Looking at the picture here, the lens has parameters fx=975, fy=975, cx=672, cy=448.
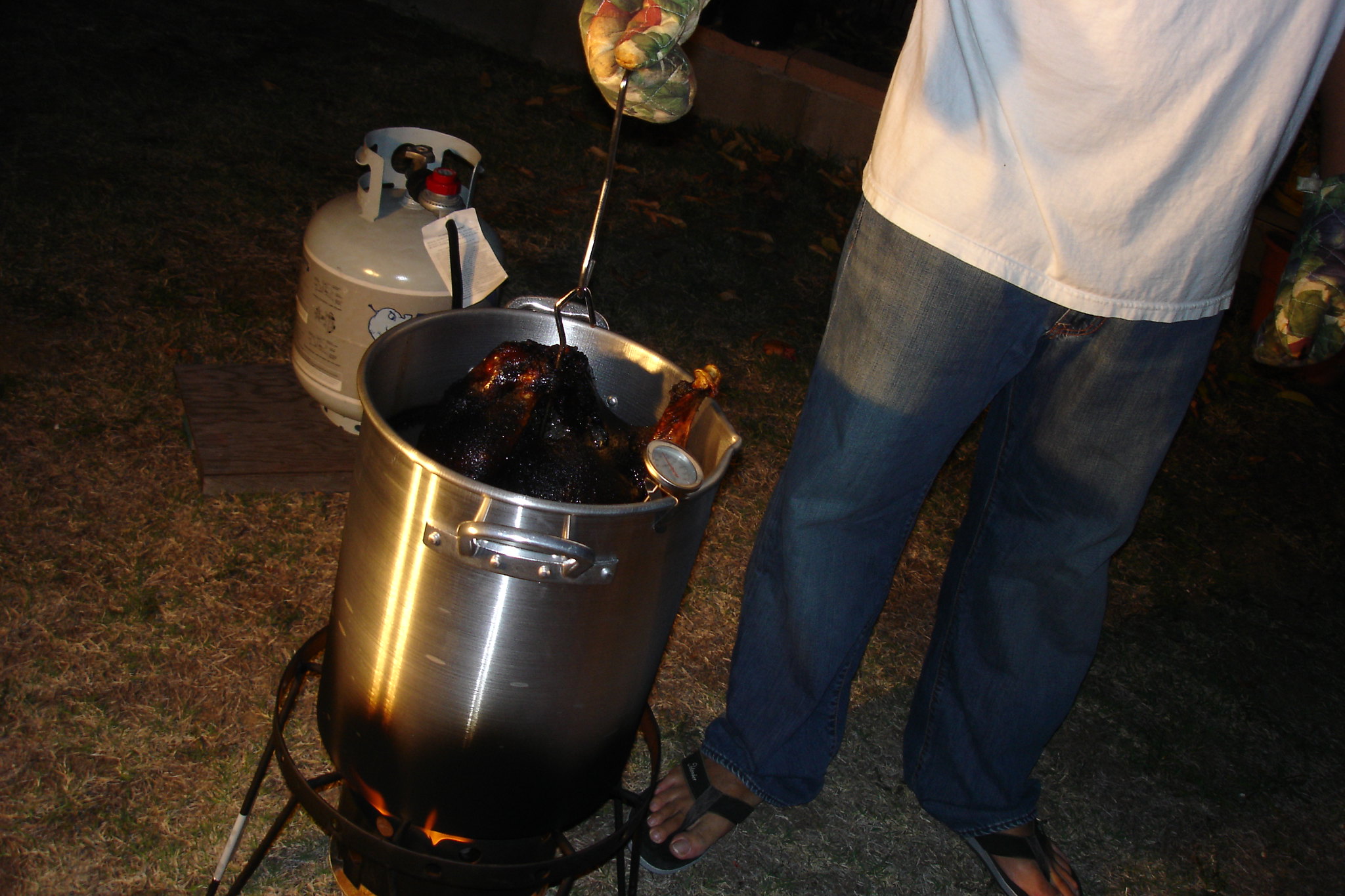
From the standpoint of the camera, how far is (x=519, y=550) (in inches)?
50.0

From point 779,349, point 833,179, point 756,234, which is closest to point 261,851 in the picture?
point 779,349

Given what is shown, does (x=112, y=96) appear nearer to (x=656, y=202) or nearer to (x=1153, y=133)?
(x=656, y=202)

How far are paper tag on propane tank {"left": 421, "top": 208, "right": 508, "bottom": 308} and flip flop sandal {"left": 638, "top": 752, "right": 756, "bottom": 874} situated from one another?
1.26 m

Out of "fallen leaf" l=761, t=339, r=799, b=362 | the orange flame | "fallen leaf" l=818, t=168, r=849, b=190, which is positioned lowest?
A: the orange flame

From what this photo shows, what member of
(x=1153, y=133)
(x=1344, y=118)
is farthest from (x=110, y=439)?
(x=1344, y=118)

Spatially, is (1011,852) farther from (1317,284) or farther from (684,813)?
(1317,284)

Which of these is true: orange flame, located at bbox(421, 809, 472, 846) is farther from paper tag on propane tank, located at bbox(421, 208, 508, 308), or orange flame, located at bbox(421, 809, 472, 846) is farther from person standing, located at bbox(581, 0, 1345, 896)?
paper tag on propane tank, located at bbox(421, 208, 508, 308)

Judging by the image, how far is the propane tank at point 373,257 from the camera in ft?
8.57

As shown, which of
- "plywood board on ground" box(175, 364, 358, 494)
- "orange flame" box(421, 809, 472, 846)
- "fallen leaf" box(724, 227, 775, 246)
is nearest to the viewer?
"orange flame" box(421, 809, 472, 846)

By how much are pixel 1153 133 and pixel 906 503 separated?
77 centimetres

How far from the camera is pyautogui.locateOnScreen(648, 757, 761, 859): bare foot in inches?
85.7

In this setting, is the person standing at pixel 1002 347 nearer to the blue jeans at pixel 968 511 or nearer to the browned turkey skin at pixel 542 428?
the blue jeans at pixel 968 511

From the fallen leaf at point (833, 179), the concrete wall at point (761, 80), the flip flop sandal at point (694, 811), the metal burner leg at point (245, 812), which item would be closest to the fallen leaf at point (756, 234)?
the fallen leaf at point (833, 179)

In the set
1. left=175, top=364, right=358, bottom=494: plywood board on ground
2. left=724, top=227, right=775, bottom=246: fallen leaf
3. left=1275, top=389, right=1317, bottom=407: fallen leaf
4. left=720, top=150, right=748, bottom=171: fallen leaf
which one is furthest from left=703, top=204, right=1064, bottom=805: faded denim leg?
left=720, top=150, right=748, bottom=171: fallen leaf
